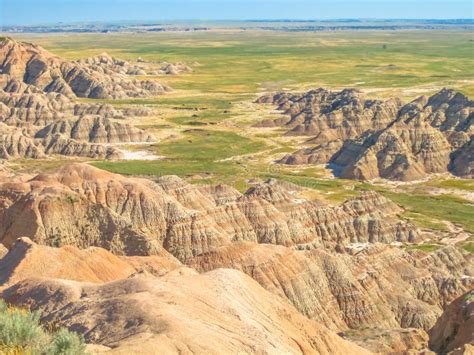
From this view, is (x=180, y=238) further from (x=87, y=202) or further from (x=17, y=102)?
(x=17, y=102)

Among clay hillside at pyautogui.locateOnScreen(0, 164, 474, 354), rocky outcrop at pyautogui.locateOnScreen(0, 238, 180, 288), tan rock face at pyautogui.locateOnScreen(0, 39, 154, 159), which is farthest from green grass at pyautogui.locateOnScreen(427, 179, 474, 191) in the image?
rocky outcrop at pyautogui.locateOnScreen(0, 238, 180, 288)

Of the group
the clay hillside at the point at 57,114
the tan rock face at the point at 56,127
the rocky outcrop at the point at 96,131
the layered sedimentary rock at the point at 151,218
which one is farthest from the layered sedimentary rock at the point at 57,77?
the layered sedimentary rock at the point at 151,218

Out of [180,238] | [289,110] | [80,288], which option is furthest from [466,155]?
[80,288]

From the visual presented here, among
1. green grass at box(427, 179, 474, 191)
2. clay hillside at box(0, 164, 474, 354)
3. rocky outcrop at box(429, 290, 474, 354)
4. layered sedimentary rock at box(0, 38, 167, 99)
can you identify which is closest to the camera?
clay hillside at box(0, 164, 474, 354)

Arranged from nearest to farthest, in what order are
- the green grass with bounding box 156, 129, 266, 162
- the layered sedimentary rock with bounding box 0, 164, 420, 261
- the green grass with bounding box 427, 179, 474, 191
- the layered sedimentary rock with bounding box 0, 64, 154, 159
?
the layered sedimentary rock with bounding box 0, 164, 420, 261
the green grass with bounding box 427, 179, 474, 191
the layered sedimentary rock with bounding box 0, 64, 154, 159
the green grass with bounding box 156, 129, 266, 162

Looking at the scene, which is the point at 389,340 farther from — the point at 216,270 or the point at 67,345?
the point at 67,345

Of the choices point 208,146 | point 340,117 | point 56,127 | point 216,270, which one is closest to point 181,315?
point 216,270

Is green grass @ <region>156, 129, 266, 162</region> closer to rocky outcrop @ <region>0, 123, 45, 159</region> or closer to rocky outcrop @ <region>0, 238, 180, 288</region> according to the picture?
rocky outcrop @ <region>0, 123, 45, 159</region>
